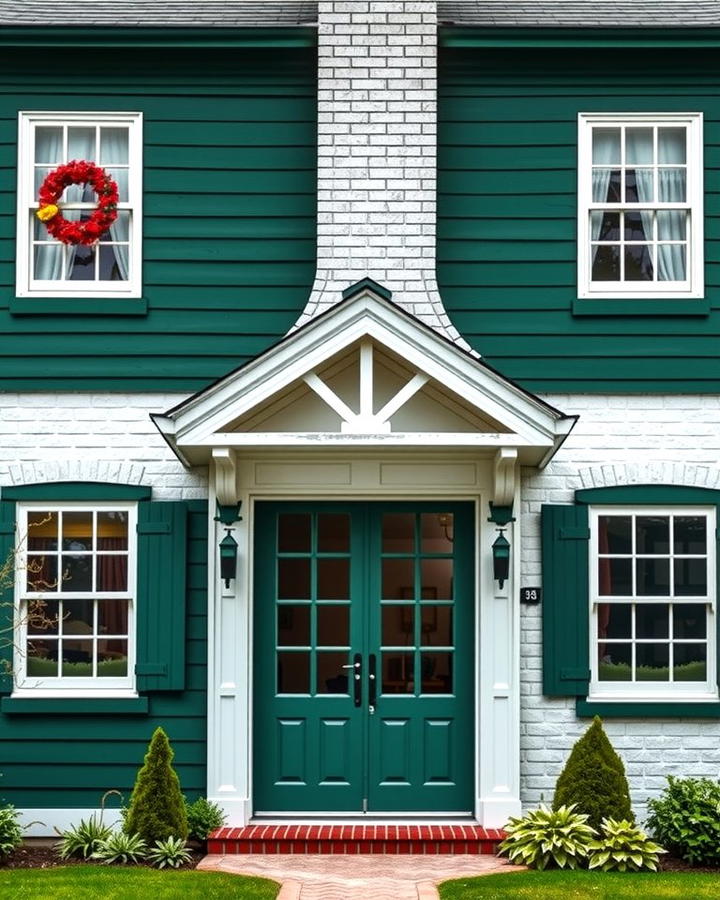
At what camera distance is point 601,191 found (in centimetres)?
1039

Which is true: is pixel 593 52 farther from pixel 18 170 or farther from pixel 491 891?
pixel 491 891

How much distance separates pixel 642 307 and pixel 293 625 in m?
3.83

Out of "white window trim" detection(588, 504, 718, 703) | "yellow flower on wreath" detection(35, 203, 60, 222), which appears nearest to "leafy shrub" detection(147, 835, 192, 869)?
"white window trim" detection(588, 504, 718, 703)

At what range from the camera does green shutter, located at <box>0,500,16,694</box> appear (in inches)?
390

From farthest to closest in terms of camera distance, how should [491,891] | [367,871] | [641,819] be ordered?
[641,819] → [367,871] → [491,891]

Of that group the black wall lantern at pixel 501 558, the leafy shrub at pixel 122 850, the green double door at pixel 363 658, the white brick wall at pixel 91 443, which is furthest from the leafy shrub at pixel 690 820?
the white brick wall at pixel 91 443

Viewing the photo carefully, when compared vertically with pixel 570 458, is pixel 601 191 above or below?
above

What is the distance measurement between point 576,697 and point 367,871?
2287 mm

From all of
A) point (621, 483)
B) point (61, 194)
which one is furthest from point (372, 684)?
point (61, 194)

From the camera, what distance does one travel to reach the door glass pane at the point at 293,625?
9938 millimetres

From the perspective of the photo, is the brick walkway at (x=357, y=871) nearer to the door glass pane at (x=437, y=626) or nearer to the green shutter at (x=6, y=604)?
the door glass pane at (x=437, y=626)

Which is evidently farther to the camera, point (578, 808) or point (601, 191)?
point (601, 191)

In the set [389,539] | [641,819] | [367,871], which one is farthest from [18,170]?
[641,819]

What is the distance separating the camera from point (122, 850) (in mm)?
8750
